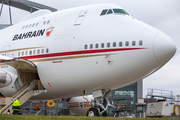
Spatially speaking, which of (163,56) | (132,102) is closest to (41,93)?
(163,56)

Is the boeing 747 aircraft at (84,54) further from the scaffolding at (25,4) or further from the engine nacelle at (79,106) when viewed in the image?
the scaffolding at (25,4)

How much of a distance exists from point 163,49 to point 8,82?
905 cm

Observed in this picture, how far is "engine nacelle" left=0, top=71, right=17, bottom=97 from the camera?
48.4 feet

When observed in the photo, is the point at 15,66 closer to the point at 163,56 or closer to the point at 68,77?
the point at 68,77

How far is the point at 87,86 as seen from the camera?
41.2ft

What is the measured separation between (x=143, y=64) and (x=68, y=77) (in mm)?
3774

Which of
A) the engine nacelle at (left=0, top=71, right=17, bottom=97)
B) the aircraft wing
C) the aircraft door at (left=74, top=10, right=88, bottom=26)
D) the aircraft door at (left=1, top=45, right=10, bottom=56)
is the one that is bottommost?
the engine nacelle at (left=0, top=71, right=17, bottom=97)

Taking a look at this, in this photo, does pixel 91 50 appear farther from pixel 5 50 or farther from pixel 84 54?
pixel 5 50

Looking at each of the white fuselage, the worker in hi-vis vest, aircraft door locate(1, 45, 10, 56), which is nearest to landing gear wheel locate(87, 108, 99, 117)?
the white fuselage

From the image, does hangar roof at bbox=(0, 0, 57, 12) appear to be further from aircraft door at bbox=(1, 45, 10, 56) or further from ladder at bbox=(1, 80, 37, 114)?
ladder at bbox=(1, 80, 37, 114)

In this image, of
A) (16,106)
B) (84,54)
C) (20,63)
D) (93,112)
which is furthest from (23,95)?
(84,54)

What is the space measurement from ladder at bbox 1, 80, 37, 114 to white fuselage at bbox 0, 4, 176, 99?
77 cm

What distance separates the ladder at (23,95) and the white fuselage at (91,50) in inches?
30.5

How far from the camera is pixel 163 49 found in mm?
10695
